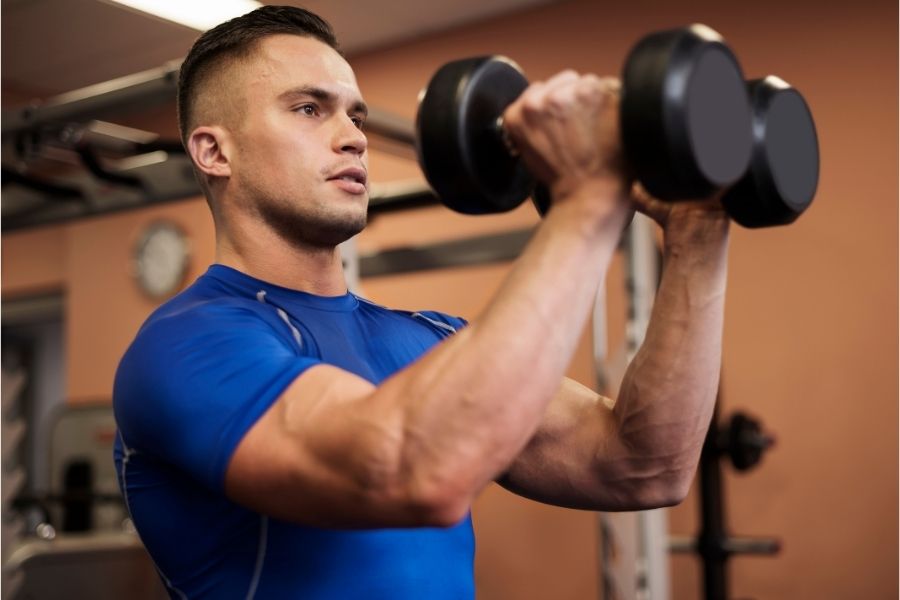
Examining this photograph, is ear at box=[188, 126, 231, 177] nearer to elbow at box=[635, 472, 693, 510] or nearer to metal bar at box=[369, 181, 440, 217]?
elbow at box=[635, 472, 693, 510]

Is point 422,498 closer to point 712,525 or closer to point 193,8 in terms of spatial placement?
point 712,525

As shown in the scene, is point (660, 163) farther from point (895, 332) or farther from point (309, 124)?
point (895, 332)

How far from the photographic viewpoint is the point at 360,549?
3.46 ft

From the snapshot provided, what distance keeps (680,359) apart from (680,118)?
1.23ft

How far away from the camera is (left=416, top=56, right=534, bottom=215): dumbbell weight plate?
96cm

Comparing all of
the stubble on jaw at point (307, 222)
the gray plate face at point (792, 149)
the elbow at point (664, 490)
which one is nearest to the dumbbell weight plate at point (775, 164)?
the gray plate face at point (792, 149)

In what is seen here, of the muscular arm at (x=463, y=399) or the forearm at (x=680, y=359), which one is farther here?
the forearm at (x=680, y=359)

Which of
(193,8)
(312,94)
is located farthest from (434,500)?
(193,8)

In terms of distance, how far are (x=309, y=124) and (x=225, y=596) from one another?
A: 1.76 feet

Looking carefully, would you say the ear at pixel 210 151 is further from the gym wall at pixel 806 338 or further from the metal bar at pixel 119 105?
the gym wall at pixel 806 338

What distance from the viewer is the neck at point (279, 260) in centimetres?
125

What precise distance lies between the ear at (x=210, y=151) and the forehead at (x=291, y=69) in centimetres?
7

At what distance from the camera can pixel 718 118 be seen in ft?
2.88

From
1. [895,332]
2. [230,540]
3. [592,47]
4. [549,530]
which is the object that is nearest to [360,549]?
[230,540]
